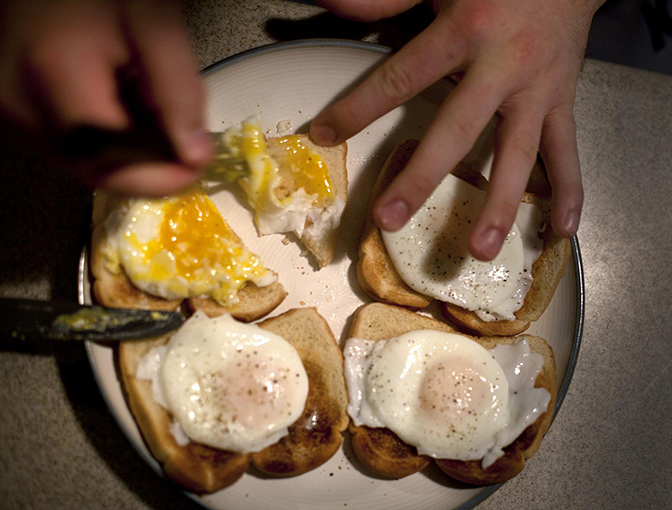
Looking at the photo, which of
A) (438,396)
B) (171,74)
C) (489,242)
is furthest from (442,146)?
(171,74)

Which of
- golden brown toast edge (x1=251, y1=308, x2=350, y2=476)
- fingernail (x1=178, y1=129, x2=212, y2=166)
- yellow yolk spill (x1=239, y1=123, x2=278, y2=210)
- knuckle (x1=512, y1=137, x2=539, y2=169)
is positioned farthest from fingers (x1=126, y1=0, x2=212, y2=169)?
knuckle (x1=512, y1=137, x2=539, y2=169)

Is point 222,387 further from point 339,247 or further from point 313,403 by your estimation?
point 339,247

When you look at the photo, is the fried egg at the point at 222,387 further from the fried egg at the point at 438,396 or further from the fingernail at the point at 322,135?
the fingernail at the point at 322,135

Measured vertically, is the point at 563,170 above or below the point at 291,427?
above

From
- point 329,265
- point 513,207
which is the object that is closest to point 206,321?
point 329,265

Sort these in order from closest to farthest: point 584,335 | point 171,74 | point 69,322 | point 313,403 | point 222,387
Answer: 1. point 171,74
2. point 69,322
3. point 222,387
4. point 313,403
5. point 584,335
